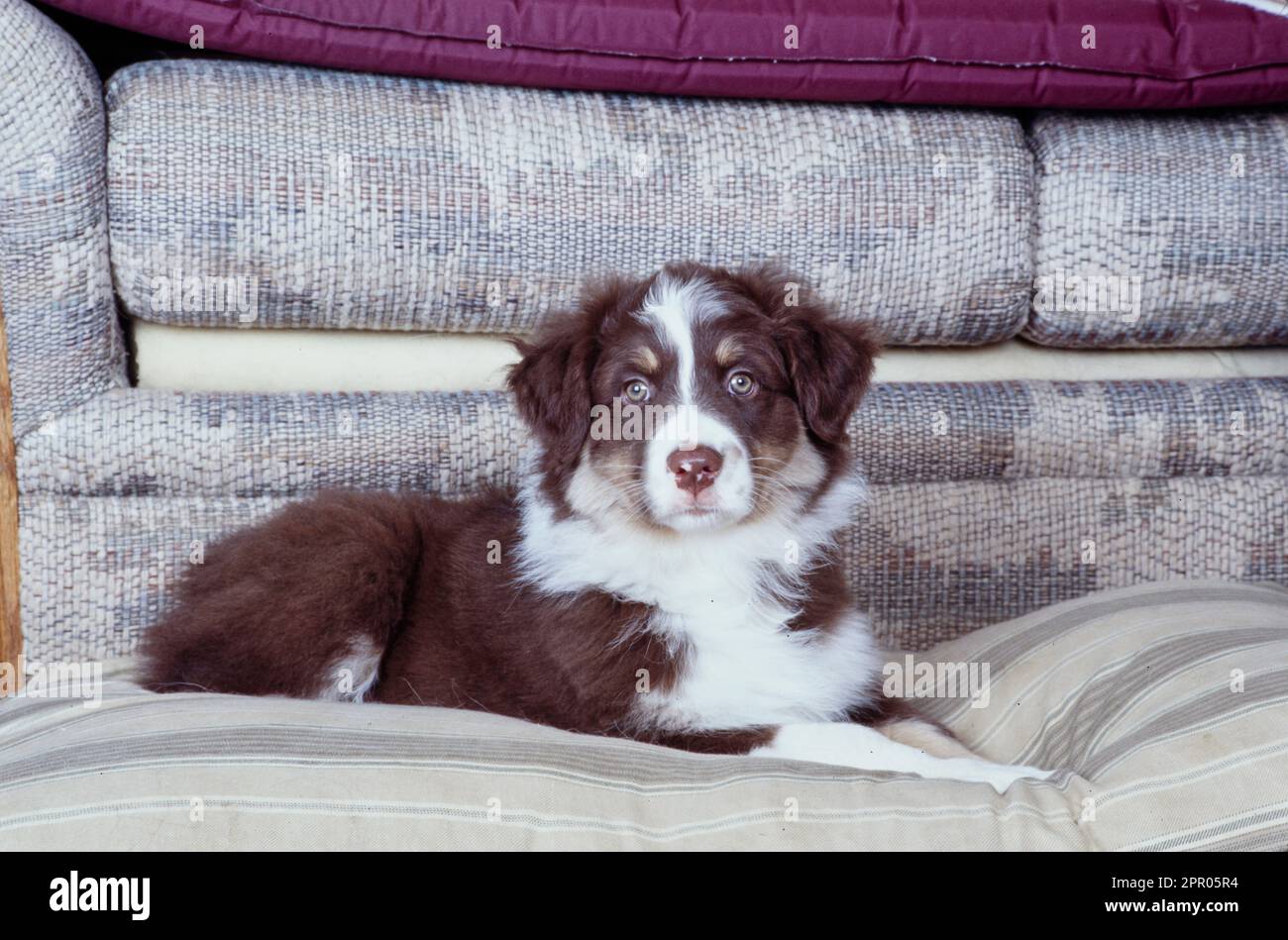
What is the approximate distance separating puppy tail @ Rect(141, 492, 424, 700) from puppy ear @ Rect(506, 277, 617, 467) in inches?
21.1

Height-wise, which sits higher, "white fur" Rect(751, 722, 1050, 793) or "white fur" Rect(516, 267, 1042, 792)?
"white fur" Rect(516, 267, 1042, 792)

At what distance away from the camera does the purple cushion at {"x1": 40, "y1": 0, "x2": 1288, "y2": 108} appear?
151 inches

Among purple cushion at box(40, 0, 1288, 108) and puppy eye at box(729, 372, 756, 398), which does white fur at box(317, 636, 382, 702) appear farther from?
purple cushion at box(40, 0, 1288, 108)

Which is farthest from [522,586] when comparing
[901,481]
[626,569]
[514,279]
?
[901,481]

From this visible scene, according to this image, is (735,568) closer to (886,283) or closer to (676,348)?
(676,348)

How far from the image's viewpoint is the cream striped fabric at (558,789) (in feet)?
7.50

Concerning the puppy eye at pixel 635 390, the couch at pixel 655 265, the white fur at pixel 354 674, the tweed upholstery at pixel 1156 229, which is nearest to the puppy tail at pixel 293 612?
the white fur at pixel 354 674

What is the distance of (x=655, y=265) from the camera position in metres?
4.07

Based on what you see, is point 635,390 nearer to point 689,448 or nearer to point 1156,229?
point 689,448

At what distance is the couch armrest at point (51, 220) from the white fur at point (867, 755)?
2.23m

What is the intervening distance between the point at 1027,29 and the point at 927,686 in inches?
83.2

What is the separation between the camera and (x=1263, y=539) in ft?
14.4

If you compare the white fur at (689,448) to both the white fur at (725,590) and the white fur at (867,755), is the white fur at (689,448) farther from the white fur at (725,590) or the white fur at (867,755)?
the white fur at (867,755)

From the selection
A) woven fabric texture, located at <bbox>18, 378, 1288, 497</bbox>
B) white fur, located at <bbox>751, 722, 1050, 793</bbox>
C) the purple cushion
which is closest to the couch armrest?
woven fabric texture, located at <bbox>18, 378, 1288, 497</bbox>
